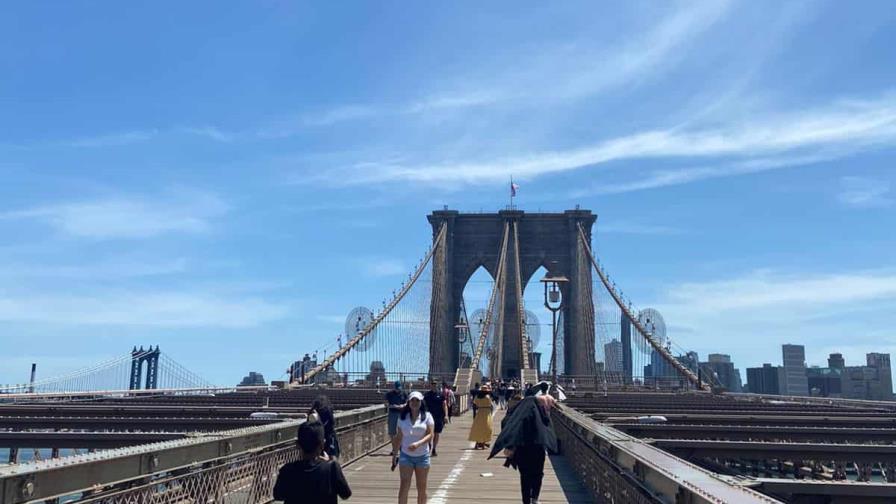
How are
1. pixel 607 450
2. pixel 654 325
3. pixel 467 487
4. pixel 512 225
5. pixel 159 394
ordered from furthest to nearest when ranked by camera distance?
pixel 512 225 → pixel 654 325 → pixel 159 394 → pixel 467 487 → pixel 607 450

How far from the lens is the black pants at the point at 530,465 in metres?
9.16

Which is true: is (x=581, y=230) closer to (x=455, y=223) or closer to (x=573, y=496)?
(x=455, y=223)

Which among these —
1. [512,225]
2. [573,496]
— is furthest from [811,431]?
[512,225]

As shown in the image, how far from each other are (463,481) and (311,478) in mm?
7526

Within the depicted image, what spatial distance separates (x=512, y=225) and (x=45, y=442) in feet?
237

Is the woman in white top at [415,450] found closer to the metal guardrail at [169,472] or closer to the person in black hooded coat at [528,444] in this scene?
the person in black hooded coat at [528,444]

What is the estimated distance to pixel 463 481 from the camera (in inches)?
486

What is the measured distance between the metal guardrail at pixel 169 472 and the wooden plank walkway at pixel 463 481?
1372 mm

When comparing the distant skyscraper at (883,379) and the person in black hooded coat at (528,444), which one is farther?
the distant skyscraper at (883,379)

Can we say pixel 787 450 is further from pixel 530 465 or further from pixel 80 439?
pixel 80 439

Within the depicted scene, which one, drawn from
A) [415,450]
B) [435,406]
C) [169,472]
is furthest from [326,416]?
[435,406]

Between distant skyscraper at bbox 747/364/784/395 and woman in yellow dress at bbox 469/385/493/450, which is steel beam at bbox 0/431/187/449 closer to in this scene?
woman in yellow dress at bbox 469/385/493/450

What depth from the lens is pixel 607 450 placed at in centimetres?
862

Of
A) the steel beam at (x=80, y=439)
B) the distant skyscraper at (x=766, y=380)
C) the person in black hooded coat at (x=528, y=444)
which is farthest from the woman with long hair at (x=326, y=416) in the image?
the distant skyscraper at (x=766, y=380)
